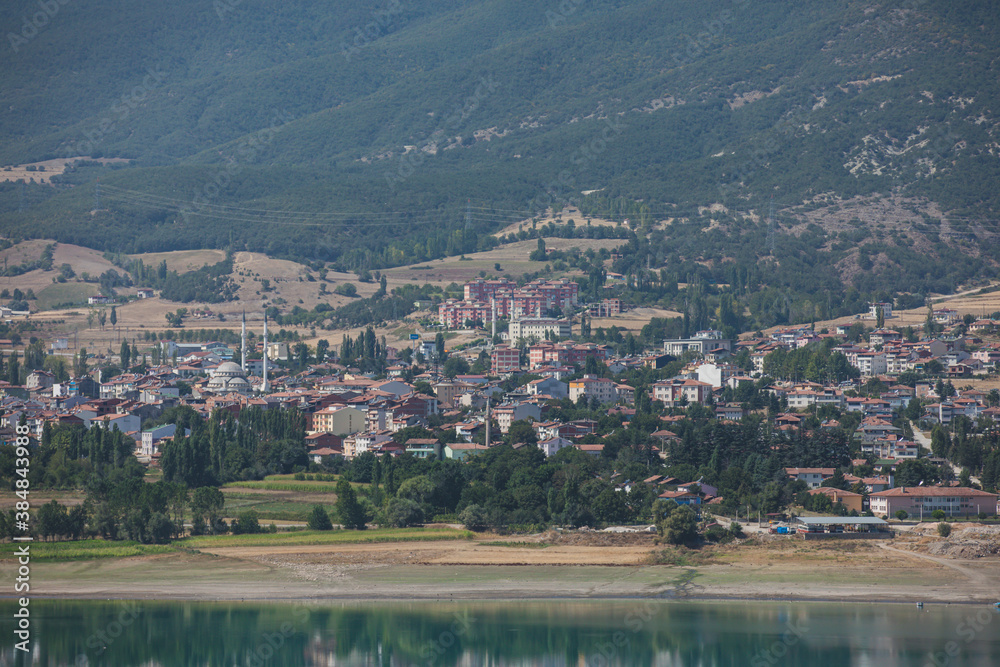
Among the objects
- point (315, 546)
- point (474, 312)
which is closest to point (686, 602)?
point (315, 546)

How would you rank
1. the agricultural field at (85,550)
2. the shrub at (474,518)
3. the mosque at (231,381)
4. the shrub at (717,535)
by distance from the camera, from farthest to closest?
1. the mosque at (231,381)
2. the shrub at (474,518)
3. the shrub at (717,535)
4. the agricultural field at (85,550)

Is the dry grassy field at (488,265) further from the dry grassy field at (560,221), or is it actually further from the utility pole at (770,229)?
the utility pole at (770,229)

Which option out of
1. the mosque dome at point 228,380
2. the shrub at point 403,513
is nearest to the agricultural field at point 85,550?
the shrub at point 403,513

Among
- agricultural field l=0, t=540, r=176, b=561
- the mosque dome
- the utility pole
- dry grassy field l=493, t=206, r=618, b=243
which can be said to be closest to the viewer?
agricultural field l=0, t=540, r=176, b=561

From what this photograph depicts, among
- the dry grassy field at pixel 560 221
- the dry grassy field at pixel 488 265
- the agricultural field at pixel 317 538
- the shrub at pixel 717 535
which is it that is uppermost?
the dry grassy field at pixel 560 221

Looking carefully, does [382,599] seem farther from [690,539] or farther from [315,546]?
[690,539]

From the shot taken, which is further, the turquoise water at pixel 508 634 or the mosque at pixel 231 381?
the mosque at pixel 231 381

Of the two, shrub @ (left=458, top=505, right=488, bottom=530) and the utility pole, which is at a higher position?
the utility pole

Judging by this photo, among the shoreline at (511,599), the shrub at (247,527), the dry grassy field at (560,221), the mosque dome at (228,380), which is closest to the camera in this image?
the shoreline at (511,599)

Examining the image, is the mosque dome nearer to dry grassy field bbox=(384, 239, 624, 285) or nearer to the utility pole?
dry grassy field bbox=(384, 239, 624, 285)

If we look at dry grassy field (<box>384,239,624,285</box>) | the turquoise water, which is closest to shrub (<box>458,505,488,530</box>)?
the turquoise water
